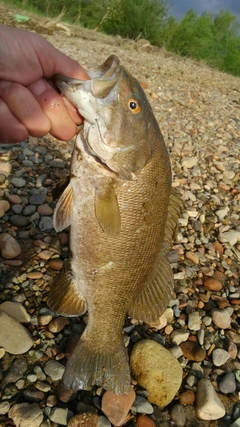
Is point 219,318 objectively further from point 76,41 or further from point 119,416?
point 76,41

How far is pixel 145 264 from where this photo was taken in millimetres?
2170

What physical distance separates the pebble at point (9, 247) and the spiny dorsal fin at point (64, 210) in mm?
1091

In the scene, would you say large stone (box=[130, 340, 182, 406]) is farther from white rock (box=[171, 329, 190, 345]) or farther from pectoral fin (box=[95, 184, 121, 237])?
pectoral fin (box=[95, 184, 121, 237])

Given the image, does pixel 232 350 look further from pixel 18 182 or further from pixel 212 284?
pixel 18 182

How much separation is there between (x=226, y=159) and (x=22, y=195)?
11.2ft

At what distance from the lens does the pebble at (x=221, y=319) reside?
10.0ft

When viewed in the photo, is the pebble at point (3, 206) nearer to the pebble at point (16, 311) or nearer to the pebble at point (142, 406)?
the pebble at point (16, 311)

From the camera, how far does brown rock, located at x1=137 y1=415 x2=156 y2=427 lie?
2314mm

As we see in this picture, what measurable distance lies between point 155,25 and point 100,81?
18.2 m

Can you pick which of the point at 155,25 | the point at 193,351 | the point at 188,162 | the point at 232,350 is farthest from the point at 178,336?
the point at 155,25

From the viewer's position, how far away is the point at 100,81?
1.91m

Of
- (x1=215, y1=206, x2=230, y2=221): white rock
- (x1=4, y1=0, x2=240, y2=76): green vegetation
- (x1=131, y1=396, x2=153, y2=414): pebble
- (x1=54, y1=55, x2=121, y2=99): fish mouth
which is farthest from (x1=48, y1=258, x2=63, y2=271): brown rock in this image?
(x1=4, y1=0, x2=240, y2=76): green vegetation

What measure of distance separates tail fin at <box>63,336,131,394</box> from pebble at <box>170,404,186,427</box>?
397 mm

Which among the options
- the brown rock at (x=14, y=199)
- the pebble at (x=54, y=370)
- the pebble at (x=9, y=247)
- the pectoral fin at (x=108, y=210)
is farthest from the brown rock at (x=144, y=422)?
the brown rock at (x=14, y=199)
